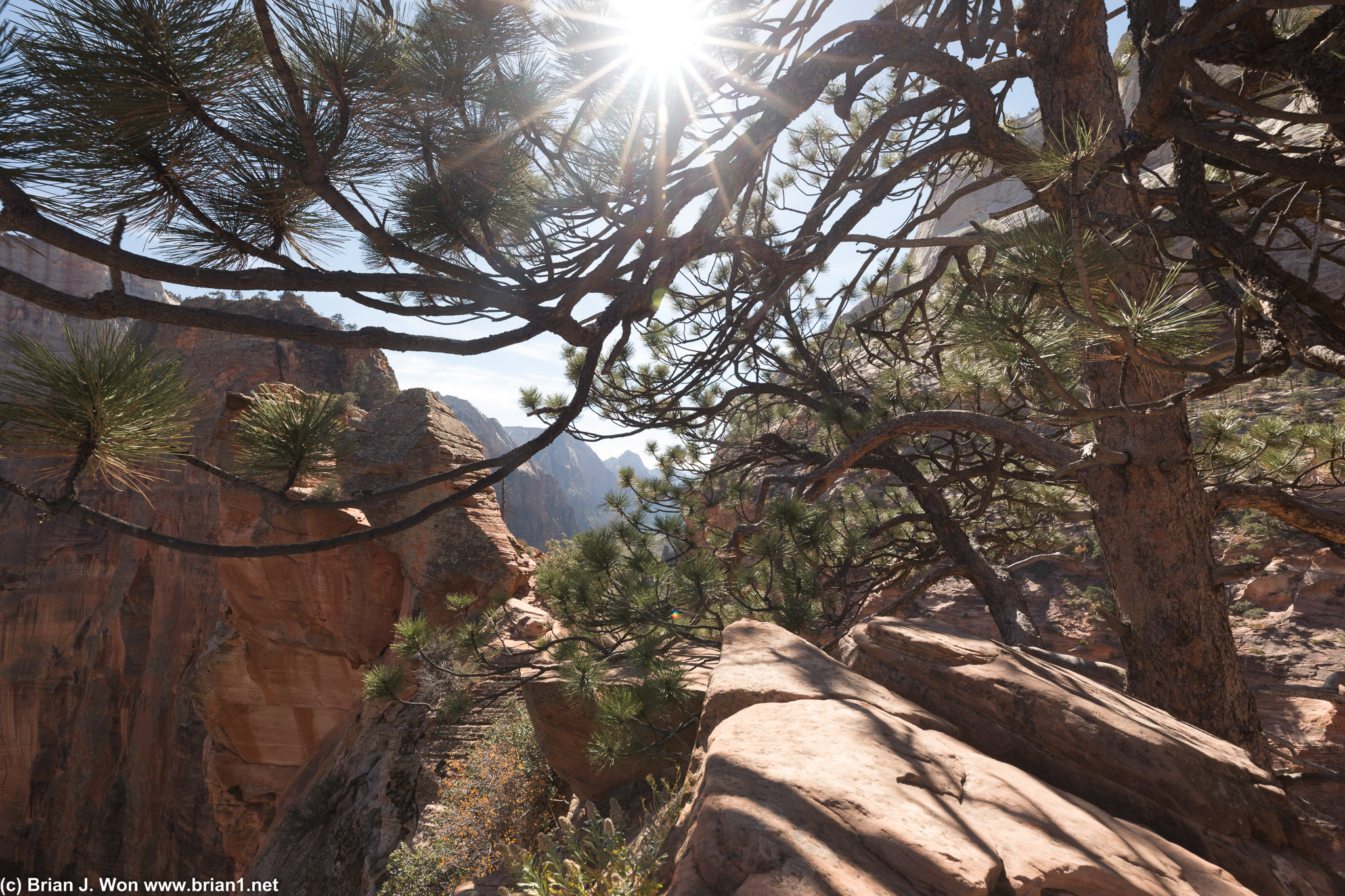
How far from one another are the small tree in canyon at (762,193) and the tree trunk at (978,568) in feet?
0.28

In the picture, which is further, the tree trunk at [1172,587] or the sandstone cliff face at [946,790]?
the tree trunk at [1172,587]

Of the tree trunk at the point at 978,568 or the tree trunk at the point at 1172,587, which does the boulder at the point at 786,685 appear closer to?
the tree trunk at the point at 1172,587

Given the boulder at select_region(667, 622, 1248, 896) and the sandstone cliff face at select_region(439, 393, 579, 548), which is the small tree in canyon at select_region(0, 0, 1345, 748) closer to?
the boulder at select_region(667, 622, 1248, 896)

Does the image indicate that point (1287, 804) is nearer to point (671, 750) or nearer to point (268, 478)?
point (671, 750)

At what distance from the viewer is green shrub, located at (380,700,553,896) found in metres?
4.84

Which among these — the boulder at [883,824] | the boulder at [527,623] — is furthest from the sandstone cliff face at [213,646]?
the boulder at [883,824]

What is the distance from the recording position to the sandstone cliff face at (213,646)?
26.3 ft

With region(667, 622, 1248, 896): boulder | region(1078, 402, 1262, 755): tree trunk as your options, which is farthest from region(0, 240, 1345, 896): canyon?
region(1078, 402, 1262, 755): tree trunk

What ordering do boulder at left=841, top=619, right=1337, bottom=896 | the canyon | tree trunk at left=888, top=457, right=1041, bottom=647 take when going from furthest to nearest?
Answer: tree trunk at left=888, top=457, right=1041, bottom=647, boulder at left=841, top=619, right=1337, bottom=896, the canyon

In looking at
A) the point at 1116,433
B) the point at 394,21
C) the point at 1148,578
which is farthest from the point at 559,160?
the point at 1148,578

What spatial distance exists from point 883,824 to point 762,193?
11.3 feet

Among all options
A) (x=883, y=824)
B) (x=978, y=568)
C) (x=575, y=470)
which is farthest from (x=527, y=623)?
(x=575, y=470)

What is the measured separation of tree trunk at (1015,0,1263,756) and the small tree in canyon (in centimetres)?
1

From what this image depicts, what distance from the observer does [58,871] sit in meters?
14.6
